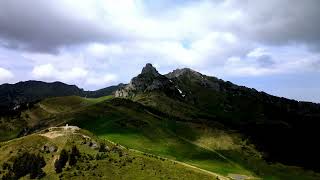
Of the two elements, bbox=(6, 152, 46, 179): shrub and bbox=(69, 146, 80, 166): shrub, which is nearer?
bbox=(6, 152, 46, 179): shrub

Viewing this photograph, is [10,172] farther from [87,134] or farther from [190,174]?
[190,174]

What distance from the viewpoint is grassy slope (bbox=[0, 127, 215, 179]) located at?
12669 centimetres

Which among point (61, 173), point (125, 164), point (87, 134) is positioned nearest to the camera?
point (61, 173)

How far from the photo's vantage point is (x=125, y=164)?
13425 centimetres

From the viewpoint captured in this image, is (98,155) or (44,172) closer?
(44,172)

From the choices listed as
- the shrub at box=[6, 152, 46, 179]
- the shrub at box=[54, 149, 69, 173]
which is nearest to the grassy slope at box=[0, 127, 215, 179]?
the shrub at box=[54, 149, 69, 173]

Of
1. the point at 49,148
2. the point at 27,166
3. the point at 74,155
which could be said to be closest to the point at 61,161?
the point at 74,155

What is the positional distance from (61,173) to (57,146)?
48.4ft

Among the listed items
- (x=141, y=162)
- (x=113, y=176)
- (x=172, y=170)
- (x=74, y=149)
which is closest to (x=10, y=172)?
(x=74, y=149)

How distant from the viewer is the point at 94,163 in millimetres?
132750

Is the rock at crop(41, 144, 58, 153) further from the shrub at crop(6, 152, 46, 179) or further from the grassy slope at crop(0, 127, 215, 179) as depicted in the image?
the shrub at crop(6, 152, 46, 179)

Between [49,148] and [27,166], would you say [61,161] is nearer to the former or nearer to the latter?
[27,166]

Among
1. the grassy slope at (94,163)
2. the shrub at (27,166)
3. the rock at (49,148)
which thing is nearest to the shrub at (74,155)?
the grassy slope at (94,163)

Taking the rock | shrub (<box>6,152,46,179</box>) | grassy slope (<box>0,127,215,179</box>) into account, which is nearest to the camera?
shrub (<box>6,152,46,179</box>)
